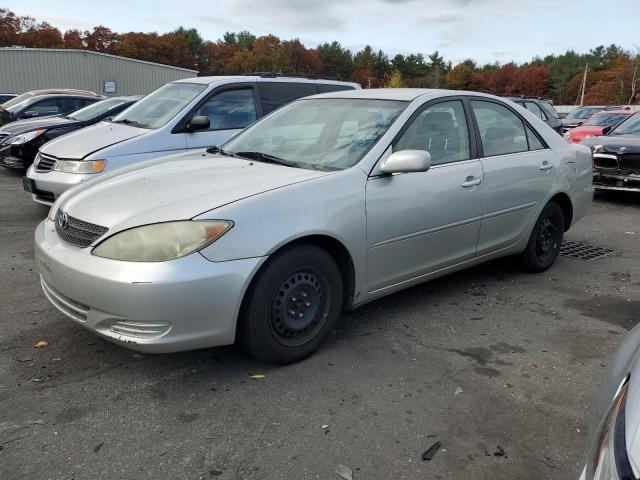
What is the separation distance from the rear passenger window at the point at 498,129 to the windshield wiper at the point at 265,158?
65.2 inches

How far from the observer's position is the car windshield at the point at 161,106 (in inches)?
264

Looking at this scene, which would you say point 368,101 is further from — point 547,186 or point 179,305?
point 179,305

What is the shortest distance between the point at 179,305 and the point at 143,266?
0.86ft

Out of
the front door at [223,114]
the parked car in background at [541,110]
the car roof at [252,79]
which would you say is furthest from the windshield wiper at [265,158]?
the parked car in background at [541,110]

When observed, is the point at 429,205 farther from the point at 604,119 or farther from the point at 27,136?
the point at 604,119

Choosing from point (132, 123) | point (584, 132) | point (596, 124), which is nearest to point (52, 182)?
point (132, 123)

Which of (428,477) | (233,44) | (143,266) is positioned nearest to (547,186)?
(428,477)

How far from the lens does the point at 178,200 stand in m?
3.03

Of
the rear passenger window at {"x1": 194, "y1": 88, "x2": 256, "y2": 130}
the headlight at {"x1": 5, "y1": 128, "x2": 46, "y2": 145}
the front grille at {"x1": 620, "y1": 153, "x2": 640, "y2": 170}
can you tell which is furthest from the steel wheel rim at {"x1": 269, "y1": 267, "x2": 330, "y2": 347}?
the headlight at {"x1": 5, "y1": 128, "x2": 46, "y2": 145}

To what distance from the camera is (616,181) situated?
29.0 feet

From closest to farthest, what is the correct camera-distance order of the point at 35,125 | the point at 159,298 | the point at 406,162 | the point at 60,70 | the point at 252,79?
the point at 159,298
the point at 406,162
the point at 252,79
the point at 35,125
the point at 60,70

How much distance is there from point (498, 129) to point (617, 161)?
5.32 metres

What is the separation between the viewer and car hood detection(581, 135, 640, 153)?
28.2ft

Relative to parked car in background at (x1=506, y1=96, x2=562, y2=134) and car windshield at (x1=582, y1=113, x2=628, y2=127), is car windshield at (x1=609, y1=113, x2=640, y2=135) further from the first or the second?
car windshield at (x1=582, y1=113, x2=628, y2=127)
